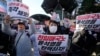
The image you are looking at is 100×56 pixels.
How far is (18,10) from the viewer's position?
12547 mm

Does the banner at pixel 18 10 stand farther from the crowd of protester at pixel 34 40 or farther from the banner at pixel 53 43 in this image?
the banner at pixel 53 43

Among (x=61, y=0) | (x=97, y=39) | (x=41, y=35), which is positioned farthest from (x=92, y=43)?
(x=61, y=0)

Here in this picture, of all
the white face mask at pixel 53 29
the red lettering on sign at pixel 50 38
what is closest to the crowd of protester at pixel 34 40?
the white face mask at pixel 53 29

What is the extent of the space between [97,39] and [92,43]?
0.57m

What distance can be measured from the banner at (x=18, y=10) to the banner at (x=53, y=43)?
1314 millimetres

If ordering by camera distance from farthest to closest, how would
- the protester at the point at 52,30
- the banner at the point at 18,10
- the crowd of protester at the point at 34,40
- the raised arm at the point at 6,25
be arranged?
the banner at the point at 18,10 < the protester at the point at 52,30 < the crowd of protester at the point at 34,40 < the raised arm at the point at 6,25

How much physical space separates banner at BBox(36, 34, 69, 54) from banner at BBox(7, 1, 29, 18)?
131 centimetres

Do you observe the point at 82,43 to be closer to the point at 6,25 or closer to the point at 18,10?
the point at 6,25

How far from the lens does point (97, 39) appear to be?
39.3 feet

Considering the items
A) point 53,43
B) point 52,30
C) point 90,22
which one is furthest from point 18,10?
point 90,22

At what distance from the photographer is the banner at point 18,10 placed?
12.3m

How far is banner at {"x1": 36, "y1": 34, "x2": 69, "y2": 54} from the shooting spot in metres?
11.2

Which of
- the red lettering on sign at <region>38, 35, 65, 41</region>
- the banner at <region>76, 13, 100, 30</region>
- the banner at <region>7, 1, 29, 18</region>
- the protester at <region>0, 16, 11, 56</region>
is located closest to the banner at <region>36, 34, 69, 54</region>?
the red lettering on sign at <region>38, 35, 65, 41</region>

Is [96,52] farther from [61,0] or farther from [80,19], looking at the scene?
[61,0]
